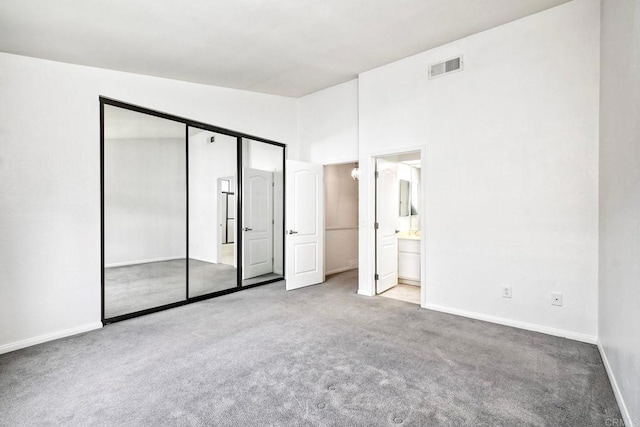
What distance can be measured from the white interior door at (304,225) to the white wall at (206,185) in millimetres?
1072

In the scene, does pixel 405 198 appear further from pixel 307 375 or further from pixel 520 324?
pixel 307 375

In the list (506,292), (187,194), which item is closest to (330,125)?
(187,194)

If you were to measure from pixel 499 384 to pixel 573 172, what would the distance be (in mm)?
2146

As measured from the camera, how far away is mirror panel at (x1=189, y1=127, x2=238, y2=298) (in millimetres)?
4531

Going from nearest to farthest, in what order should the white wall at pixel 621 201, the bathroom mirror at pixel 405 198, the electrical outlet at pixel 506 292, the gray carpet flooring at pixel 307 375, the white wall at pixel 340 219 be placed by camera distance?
1. the white wall at pixel 621 201
2. the gray carpet flooring at pixel 307 375
3. the electrical outlet at pixel 506 292
4. the bathroom mirror at pixel 405 198
5. the white wall at pixel 340 219

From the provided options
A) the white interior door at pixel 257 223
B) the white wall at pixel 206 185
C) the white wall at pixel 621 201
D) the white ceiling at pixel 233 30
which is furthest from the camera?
the white interior door at pixel 257 223

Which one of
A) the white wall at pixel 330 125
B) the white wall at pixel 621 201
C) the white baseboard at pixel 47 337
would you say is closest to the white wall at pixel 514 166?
the white wall at pixel 621 201

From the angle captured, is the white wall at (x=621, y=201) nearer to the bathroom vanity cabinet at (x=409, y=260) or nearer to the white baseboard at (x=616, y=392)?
the white baseboard at (x=616, y=392)

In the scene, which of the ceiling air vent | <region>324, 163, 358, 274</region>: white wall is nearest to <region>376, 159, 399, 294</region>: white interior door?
the ceiling air vent

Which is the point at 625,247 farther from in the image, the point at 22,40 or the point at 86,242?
the point at 22,40

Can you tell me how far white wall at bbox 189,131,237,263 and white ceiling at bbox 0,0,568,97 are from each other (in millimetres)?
1040

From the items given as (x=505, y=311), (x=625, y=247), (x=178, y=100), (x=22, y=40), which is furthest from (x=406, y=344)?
(x=22, y=40)

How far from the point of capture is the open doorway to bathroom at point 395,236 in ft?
14.8

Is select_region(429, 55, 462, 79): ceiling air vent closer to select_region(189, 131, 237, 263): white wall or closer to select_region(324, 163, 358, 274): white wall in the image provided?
select_region(324, 163, 358, 274): white wall
